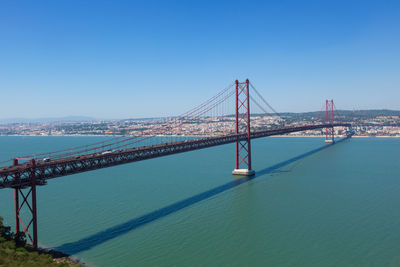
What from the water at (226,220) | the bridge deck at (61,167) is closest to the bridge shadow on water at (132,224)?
the water at (226,220)

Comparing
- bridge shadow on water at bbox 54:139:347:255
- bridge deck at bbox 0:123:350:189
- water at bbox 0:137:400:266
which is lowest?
water at bbox 0:137:400:266

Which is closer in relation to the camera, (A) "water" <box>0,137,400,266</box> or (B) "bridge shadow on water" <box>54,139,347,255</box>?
(A) "water" <box>0,137,400,266</box>

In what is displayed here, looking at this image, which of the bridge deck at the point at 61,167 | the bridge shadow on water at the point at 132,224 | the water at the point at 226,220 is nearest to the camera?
the bridge deck at the point at 61,167

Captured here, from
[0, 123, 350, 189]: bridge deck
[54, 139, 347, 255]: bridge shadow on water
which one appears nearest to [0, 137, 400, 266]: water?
[54, 139, 347, 255]: bridge shadow on water

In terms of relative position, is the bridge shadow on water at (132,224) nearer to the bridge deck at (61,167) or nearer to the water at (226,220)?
the water at (226,220)

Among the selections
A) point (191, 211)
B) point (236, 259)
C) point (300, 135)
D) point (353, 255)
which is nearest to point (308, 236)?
point (353, 255)

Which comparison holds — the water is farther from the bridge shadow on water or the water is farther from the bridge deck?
the bridge deck

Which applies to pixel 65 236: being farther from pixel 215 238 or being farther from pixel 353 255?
pixel 353 255

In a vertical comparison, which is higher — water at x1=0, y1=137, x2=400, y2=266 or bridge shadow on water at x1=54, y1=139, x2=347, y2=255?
bridge shadow on water at x1=54, y1=139, x2=347, y2=255

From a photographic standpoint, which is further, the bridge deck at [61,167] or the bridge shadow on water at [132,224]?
the bridge shadow on water at [132,224]
